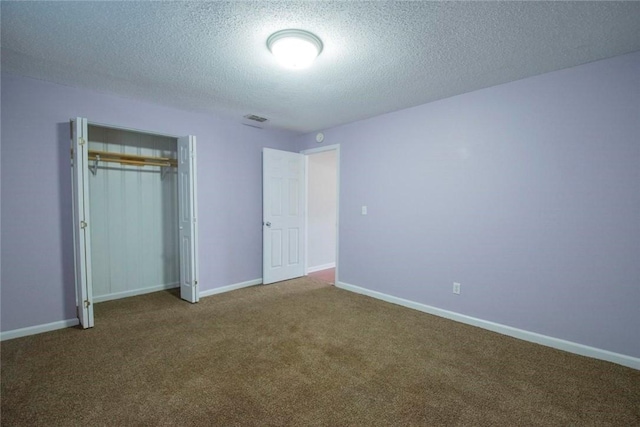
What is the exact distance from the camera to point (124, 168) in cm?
383

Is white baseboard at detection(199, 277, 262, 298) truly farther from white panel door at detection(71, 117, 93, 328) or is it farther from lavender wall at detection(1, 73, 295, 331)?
lavender wall at detection(1, 73, 295, 331)

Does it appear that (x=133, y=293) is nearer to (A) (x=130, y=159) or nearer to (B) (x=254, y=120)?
(A) (x=130, y=159)

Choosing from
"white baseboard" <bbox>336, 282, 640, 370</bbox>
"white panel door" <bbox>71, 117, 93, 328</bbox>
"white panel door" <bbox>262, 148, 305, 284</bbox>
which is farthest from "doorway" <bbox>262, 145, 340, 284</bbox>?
"white panel door" <bbox>71, 117, 93, 328</bbox>

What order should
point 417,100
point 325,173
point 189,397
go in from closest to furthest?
point 189,397 < point 417,100 < point 325,173

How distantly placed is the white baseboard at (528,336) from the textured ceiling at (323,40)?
7.69ft

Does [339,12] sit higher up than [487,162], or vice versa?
[339,12]

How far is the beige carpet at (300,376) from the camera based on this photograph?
68.8 inches

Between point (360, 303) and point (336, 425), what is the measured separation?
206 cm

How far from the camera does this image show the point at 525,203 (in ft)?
8.80

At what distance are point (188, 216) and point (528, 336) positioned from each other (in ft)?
12.7

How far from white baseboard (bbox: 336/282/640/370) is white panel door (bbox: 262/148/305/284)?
1.61m

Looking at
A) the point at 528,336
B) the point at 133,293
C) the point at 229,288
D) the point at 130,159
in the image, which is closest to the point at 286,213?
the point at 229,288

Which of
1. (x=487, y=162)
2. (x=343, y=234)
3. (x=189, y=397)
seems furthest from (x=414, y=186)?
(x=189, y=397)

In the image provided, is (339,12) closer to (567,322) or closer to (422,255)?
(422,255)
